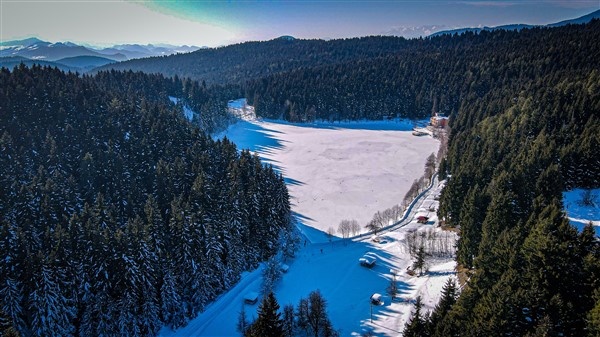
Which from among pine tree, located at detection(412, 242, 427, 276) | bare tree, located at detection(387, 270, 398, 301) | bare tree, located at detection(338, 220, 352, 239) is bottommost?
bare tree, located at detection(338, 220, 352, 239)

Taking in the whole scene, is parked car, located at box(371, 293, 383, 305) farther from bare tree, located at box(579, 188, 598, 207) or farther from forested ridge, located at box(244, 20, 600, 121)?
forested ridge, located at box(244, 20, 600, 121)

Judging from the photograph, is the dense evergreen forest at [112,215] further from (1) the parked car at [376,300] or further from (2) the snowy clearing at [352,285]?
(1) the parked car at [376,300]

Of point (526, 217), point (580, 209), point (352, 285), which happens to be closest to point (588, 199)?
point (580, 209)

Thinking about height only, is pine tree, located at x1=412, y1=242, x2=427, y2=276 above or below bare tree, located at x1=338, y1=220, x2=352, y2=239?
above

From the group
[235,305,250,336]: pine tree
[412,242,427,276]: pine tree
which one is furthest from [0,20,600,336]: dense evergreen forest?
[235,305,250,336]: pine tree

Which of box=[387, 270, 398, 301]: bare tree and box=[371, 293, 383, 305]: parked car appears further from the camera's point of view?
box=[387, 270, 398, 301]: bare tree

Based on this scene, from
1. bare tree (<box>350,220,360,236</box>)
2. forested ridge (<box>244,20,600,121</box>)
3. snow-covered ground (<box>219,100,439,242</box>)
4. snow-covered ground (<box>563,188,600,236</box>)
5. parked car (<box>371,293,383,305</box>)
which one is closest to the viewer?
parked car (<box>371,293,383,305</box>)

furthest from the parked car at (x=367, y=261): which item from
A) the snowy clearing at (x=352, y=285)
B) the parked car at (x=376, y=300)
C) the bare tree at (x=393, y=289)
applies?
the parked car at (x=376, y=300)

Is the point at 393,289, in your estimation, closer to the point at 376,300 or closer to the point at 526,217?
the point at 376,300
